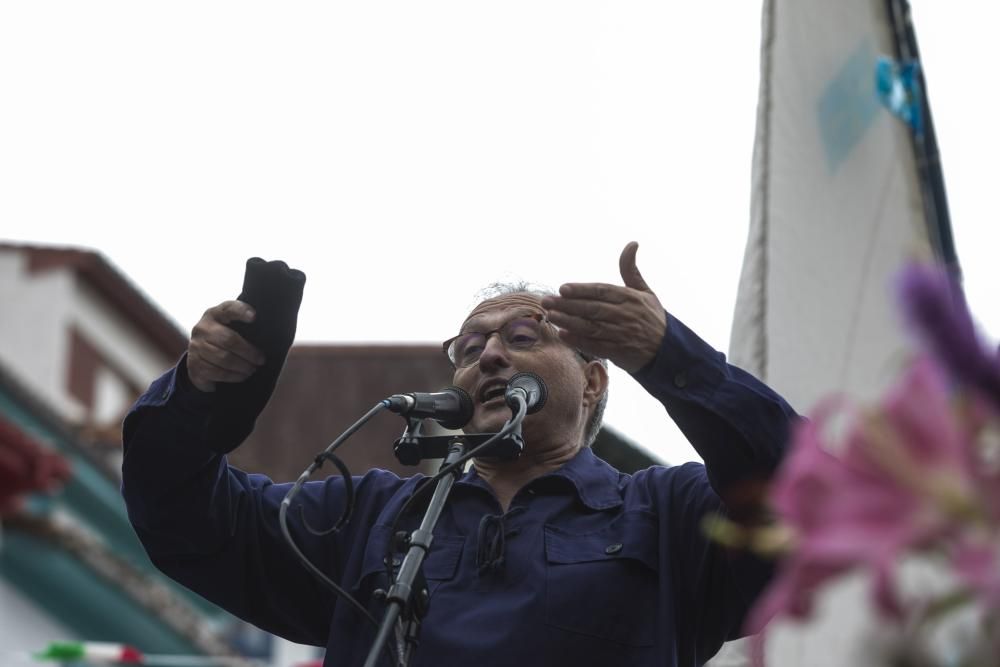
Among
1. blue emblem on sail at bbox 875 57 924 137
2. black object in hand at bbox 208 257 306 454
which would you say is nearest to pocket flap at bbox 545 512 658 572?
black object in hand at bbox 208 257 306 454

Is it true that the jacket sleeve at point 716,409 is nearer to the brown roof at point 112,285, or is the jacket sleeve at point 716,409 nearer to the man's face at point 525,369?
the man's face at point 525,369

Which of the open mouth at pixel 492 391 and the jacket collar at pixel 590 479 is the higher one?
the open mouth at pixel 492 391

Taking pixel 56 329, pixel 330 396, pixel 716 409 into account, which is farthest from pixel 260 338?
pixel 330 396

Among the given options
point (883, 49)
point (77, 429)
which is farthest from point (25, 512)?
point (883, 49)

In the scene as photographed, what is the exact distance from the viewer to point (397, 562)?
2758mm

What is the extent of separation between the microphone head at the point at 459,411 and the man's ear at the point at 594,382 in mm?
658

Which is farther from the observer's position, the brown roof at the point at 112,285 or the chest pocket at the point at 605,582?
the brown roof at the point at 112,285

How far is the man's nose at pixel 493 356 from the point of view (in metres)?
Result: 3.12

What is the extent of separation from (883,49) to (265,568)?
2399 millimetres

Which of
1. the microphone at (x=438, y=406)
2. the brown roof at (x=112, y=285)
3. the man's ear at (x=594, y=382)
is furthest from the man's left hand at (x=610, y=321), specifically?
the brown roof at (x=112, y=285)

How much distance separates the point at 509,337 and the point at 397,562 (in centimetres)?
63

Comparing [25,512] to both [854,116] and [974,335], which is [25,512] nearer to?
[854,116]

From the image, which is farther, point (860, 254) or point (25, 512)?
point (25, 512)

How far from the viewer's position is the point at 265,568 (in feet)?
9.73
